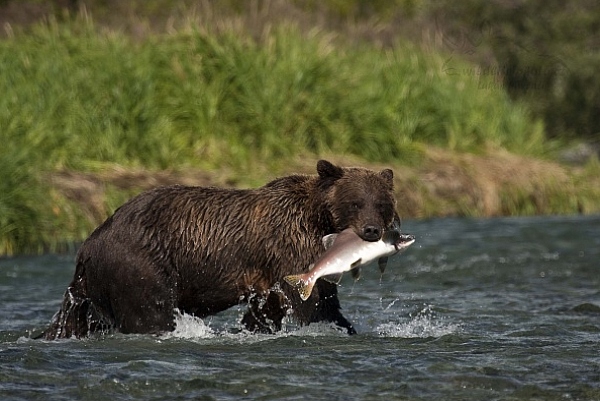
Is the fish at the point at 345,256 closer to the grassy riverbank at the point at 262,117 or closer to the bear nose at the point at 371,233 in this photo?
the bear nose at the point at 371,233

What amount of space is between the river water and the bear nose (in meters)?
0.65

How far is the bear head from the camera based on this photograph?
24.1ft

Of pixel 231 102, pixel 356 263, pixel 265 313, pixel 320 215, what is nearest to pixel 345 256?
pixel 356 263

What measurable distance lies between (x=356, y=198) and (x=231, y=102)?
8.96m

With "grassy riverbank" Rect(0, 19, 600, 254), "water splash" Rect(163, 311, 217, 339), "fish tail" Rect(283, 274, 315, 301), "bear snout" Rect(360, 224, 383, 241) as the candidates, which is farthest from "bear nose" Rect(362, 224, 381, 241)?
"grassy riverbank" Rect(0, 19, 600, 254)

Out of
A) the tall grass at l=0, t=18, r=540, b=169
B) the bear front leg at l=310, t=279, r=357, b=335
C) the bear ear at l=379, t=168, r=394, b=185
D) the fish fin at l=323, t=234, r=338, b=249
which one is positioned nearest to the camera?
the fish fin at l=323, t=234, r=338, b=249

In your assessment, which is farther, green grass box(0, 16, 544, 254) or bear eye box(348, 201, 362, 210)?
green grass box(0, 16, 544, 254)

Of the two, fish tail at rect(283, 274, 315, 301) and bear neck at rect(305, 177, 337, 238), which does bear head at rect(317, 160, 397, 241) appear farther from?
fish tail at rect(283, 274, 315, 301)

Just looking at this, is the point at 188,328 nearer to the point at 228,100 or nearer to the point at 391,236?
the point at 391,236

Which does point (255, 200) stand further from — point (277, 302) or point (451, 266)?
point (451, 266)

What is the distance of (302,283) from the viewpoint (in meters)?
7.07

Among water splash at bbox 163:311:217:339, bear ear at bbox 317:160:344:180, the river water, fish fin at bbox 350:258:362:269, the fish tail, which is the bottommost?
the river water

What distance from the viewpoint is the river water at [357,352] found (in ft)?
20.5

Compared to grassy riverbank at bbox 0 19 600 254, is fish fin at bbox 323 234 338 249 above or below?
below
